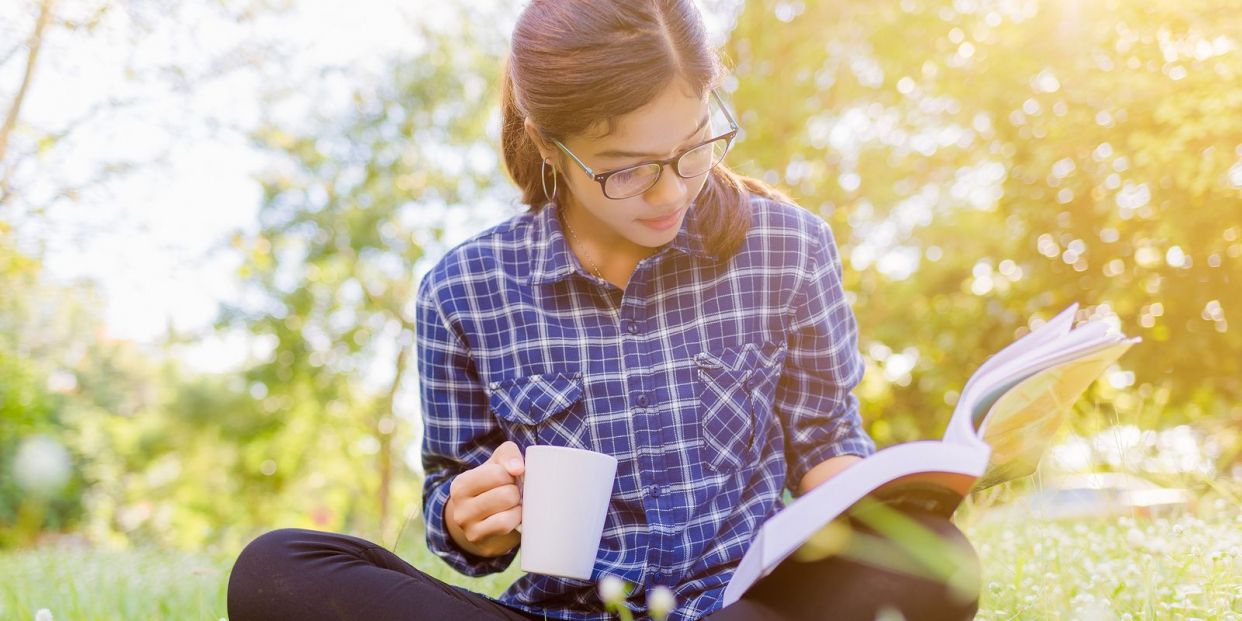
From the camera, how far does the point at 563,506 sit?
152cm

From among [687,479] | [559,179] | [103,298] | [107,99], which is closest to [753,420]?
[687,479]

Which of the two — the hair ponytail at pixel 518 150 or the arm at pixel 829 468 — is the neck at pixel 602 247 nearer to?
the hair ponytail at pixel 518 150

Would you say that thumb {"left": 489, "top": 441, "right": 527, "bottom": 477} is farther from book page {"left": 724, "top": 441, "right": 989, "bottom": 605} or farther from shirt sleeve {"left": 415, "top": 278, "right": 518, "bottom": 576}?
book page {"left": 724, "top": 441, "right": 989, "bottom": 605}

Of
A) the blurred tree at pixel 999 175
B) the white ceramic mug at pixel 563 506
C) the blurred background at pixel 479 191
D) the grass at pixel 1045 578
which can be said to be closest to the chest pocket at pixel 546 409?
the white ceramic mug at pixel 563 506

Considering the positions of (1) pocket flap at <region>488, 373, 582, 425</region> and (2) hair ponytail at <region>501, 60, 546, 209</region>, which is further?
(2) hair ponytail at <region>501, 60, 546, 209</region>

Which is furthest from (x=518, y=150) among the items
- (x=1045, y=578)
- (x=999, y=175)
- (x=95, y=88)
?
(x=999, y=175)

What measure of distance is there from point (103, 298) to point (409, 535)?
3525mm

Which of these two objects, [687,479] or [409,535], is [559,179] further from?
[409,535]

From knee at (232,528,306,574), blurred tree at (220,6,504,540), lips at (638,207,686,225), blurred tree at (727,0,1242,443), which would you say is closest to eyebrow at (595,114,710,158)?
lips at (638,207,686,225)

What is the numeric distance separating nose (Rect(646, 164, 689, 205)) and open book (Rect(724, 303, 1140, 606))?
2.20 feet

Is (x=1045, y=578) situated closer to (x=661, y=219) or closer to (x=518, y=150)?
(x=661, y=219)

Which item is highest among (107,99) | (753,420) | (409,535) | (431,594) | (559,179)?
(107,99)

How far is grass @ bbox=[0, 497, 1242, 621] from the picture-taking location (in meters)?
1.86

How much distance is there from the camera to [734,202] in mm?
2059
